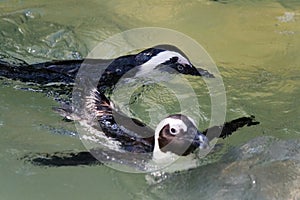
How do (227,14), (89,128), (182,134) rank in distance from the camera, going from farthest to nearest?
(227,14) < (89,128) < (182,134)

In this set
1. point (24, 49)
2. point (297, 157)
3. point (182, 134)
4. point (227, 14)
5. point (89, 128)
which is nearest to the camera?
point (182, 134)

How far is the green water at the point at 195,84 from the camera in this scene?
10.2 ft

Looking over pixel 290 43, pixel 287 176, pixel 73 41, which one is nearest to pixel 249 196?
pixel 287 176

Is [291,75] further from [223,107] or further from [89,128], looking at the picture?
[89,128]

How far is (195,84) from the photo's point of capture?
13.7ft

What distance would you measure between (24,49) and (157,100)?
1318 mm

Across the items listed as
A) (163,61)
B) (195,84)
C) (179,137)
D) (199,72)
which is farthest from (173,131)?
(195,84)

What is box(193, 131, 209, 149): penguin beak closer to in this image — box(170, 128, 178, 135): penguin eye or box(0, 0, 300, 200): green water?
box(170, 128, 178, 135): penguin eye

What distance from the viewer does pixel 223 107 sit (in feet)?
13.1

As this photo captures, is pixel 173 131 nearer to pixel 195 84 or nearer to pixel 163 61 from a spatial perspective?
pixel 163 61

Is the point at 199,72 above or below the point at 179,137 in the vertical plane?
below

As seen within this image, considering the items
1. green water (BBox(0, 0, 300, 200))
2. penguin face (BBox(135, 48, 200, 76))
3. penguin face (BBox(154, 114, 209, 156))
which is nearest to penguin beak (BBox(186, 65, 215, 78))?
penguin face (BBox(135, 48, 200, 76))

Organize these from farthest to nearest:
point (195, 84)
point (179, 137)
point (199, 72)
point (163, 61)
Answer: point (195, 84), point (199, 72), point (163, 61), point (179, 137)

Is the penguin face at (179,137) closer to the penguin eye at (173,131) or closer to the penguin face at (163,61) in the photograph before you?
the penguin eye at (173,131)
